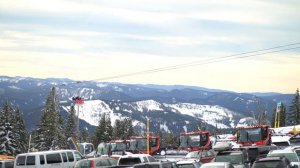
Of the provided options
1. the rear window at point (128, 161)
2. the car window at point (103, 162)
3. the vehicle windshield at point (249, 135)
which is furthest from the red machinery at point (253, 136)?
the rear window at point (128, 161)

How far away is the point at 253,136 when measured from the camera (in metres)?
45.0

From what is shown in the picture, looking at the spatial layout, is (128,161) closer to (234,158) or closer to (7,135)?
(234,158)

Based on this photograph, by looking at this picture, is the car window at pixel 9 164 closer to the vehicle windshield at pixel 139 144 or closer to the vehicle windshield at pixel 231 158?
the vehicle windshield at pixel 139 144

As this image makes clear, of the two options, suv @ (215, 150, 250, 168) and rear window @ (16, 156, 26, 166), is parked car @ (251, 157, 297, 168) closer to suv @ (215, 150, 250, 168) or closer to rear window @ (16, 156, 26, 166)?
suv @ (215, 150, 250, 168)

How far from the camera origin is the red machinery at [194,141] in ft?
152

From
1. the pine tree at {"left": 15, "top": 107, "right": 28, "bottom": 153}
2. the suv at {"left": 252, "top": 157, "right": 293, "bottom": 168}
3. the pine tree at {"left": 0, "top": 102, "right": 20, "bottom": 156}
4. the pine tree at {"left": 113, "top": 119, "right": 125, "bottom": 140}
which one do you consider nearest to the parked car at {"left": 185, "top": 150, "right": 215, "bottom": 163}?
the suv at {"left": 252, "top": 157, "right": 293, "bottom": 168}

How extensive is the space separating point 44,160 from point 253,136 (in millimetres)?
19182

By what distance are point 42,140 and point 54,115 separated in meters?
4.08

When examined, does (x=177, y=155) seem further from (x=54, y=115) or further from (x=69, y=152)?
(x=54, y=115)

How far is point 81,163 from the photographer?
30.1 m

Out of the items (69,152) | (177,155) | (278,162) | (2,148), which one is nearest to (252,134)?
(177,155)

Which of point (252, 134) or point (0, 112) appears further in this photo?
point (0, 112)

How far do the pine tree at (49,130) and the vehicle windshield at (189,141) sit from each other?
35.1 m

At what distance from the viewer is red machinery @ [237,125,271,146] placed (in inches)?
1759
